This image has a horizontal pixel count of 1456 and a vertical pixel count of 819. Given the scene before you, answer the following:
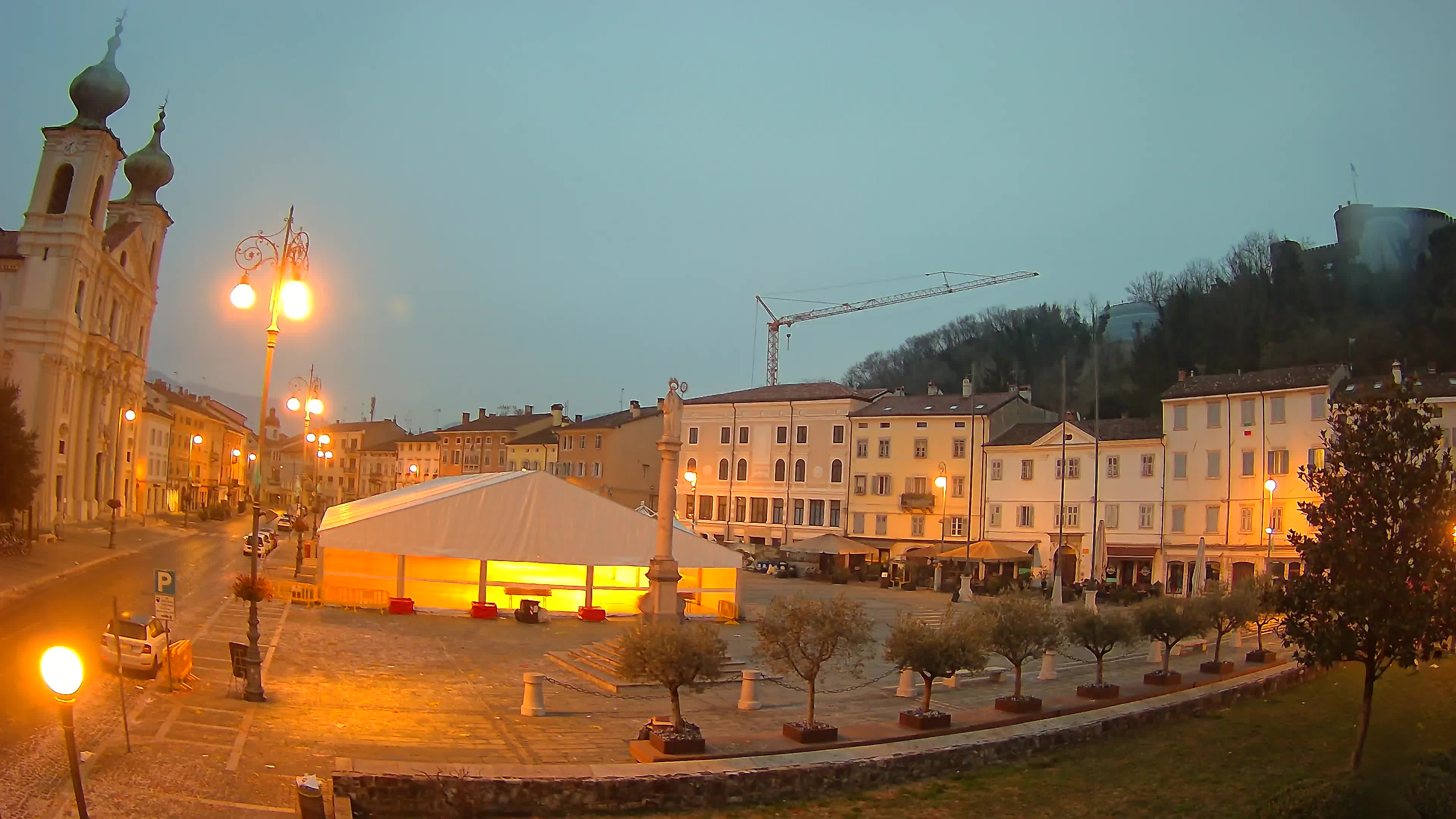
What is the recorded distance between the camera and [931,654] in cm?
1620

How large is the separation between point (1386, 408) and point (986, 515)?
44274mm

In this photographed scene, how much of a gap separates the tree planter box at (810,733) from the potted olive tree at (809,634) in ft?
0.06

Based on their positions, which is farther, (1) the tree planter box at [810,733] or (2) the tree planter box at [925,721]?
(2) the tree planter box at [925,721]

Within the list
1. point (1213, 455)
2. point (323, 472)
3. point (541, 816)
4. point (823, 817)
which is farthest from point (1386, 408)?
point (323, 472)

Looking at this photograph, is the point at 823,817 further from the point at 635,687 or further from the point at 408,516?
the point at 408,516

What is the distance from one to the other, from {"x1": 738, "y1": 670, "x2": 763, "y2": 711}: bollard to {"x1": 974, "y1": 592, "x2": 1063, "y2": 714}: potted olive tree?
13.5 feet

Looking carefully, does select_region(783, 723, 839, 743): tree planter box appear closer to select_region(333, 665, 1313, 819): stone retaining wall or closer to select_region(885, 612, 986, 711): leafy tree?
select_region(333, 665, 1313, 819): stone retaining wall

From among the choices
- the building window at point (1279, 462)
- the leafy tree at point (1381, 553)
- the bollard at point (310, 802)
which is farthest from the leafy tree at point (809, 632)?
the building window at point (1279, 462)

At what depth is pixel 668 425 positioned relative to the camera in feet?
88.2

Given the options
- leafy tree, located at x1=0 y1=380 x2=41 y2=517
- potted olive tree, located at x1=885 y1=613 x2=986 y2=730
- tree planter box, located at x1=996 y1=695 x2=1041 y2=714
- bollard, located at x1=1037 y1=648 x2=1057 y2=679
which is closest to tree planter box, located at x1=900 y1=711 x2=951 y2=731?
potted olive tree, located at x1=885 y1=613 x2=986 y2=730

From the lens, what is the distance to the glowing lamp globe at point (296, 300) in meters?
15.0

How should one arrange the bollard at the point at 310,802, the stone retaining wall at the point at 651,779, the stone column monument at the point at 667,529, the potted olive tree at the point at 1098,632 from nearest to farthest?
the bollard at the point at 310,802, the stone retaining wall at the point at 651,779, the potted olive tree at the point at 1098,632, the stone column monument at the point at 667,529

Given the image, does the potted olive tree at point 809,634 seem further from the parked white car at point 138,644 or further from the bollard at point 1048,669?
the parked white car at point 138,644

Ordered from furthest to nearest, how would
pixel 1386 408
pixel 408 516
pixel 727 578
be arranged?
pixel 727 578
pixel 408 516
pixel 1386 408
